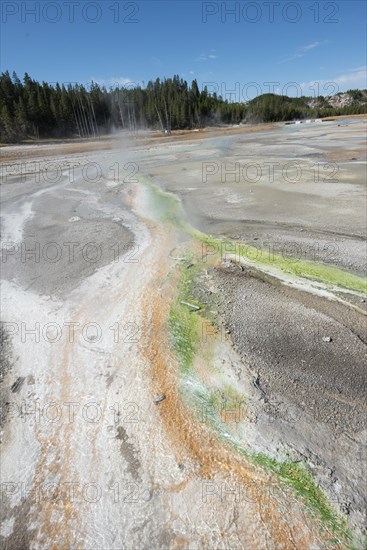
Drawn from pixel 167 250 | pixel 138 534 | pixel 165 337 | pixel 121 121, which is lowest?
pixel 138 534

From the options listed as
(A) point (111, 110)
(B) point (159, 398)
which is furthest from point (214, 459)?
(A) point (111, 110)

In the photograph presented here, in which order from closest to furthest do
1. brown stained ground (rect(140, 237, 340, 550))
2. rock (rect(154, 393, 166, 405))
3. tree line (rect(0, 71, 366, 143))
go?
brown stained ground (rect(140, 237, 340, 550)) < rock (rect(154, 393, 166, 405)) < tree line (rect(0, 71, 366, 143))

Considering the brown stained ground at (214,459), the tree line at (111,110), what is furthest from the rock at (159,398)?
the tree line at (111,110)

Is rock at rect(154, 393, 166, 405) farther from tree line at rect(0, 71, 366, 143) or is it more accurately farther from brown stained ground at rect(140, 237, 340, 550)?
tree line at rect(0, 71, 366, 143)

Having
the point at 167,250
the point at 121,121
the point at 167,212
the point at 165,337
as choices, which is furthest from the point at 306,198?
the point at 121,121

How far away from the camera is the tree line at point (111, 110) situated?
54844mm

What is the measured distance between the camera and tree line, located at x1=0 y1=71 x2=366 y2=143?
54844 mm

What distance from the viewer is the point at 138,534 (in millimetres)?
2818

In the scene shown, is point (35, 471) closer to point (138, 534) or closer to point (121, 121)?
point (138, 534)

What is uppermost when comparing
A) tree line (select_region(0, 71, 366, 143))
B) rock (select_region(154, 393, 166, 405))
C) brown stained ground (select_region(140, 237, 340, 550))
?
tree line (select_region(0, 71, 366, 143))

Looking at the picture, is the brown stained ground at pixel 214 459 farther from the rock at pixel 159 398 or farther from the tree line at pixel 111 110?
the tree line at pixel 111 110

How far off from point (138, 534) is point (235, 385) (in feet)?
6.13

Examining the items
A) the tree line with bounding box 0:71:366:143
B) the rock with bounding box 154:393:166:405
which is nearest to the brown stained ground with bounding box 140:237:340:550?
the rock with bounding box 154:393:166:405

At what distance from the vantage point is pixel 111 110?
7225 centimetres
